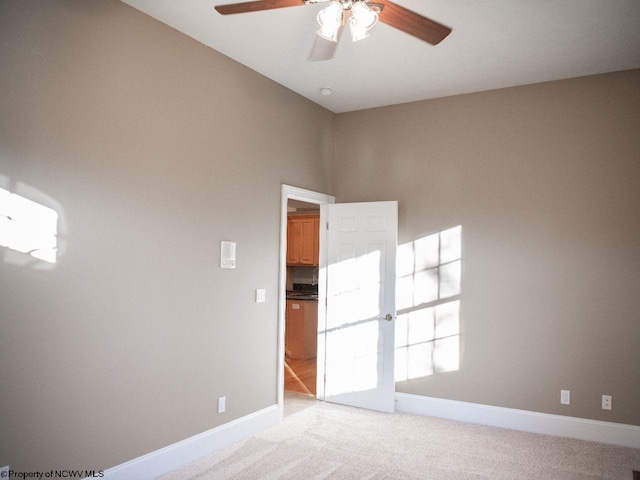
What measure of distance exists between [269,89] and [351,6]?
202cm

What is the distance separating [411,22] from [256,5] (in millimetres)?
761

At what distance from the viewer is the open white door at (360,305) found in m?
4.69

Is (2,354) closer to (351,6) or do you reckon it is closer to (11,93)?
(11,93)

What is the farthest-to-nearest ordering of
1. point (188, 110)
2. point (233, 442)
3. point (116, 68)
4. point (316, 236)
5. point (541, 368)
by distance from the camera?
1. point (316, 236)
2. point (541, 368)
3. point (233, 442)
4. point (188, 110)
5. point (116, 68)

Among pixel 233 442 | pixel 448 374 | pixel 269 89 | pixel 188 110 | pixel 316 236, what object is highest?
pixel 269 89

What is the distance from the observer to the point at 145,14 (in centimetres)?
316

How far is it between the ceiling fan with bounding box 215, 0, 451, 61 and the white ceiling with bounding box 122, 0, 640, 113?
72 centimetres

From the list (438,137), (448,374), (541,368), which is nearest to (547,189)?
(438,137)

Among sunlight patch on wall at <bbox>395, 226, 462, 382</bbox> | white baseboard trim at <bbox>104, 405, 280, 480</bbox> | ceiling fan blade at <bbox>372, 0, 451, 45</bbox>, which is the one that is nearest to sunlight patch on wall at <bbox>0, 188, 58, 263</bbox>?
white baseboard trim at <bbox>104, 405, 280, 480</bbox>

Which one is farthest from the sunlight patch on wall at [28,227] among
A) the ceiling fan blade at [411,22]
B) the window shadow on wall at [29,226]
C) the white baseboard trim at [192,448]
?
the ceiling fan blade at [411,22]

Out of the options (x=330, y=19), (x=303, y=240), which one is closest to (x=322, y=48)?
(x=330, y=19)

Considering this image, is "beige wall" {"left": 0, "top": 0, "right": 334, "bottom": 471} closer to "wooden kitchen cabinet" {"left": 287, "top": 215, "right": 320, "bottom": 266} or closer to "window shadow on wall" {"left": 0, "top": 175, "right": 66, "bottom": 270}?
"window shadow on wall" {"left": 0, "top": 175, "right": 66, "bottom": 270}

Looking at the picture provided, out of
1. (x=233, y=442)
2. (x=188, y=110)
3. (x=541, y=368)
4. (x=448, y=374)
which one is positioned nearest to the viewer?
(x=188, y=110)

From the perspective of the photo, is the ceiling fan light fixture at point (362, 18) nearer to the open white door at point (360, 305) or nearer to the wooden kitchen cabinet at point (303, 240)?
the open white door at point (360, 305)
